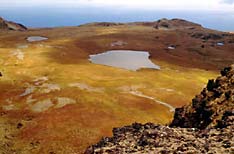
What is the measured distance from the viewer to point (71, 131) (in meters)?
68.6

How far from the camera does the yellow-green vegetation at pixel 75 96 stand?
6769 cm

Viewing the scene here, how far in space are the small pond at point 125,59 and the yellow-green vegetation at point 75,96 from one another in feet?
21.6

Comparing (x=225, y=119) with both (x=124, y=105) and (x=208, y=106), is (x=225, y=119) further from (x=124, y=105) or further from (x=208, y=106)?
(x=124, y=105)

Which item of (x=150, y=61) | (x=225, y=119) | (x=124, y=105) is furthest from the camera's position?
(x=150, y=61)

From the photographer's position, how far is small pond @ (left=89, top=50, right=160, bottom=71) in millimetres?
143375

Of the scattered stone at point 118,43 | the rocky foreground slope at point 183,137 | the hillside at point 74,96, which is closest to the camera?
the rocky foreground slope at point 183,137

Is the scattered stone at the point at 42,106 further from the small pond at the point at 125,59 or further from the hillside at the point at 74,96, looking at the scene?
the small pond at the point at 125,59

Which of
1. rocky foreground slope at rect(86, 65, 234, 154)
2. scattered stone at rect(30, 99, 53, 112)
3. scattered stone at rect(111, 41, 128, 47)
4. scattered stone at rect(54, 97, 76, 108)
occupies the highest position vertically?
rocky foreground slope at rect(86, 65, 234, 154)

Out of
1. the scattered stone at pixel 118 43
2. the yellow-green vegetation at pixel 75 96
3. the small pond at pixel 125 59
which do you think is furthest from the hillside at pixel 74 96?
the scattered stone at pixel 118 43

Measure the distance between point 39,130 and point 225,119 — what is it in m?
41.8

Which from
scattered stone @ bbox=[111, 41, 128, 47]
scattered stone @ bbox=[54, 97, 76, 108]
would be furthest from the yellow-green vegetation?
scattered stone @ bbox=[111, 41, 128, 47]

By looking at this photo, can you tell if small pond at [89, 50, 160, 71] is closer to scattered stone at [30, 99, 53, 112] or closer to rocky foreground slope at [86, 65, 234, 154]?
scattered stone at [30, 99, 53, 112]

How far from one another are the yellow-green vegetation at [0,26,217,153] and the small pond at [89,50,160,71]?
6570mm

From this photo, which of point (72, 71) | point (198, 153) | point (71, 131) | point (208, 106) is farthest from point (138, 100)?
point (198, 153)
